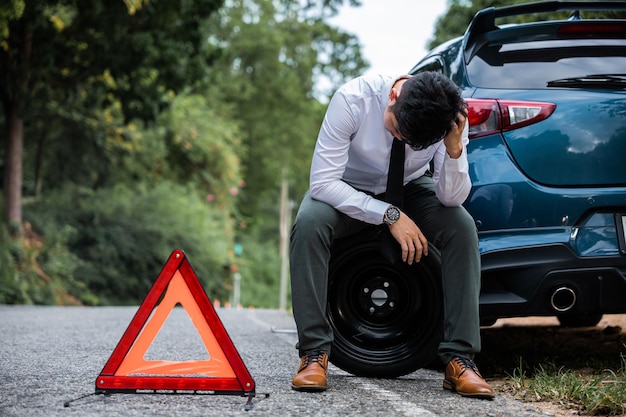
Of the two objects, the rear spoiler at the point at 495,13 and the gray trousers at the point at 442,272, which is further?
the rear spoiler at the point at 495,13

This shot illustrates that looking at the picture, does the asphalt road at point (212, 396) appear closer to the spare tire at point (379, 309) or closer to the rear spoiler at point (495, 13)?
the spare tire at point (379, 309)

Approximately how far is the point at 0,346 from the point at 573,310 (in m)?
3.64

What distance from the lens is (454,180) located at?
4035 millimetres

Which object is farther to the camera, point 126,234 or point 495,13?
point 126,234

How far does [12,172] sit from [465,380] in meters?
14.3

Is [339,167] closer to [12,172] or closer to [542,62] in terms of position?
[542,62]

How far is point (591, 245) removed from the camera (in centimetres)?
415

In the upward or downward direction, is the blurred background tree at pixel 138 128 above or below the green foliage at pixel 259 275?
above

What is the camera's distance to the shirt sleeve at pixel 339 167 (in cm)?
407

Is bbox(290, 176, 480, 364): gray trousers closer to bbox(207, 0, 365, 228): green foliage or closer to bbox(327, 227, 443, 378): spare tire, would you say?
bbox(327, 227, 443, 378): spare tire

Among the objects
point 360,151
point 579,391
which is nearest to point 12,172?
point 360,151

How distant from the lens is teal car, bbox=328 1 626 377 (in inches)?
163

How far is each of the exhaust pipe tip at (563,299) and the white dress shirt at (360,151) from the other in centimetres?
65

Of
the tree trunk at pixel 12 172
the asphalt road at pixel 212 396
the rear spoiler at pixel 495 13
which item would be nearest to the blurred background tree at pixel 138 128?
the tree trunk at pixel 12 172
